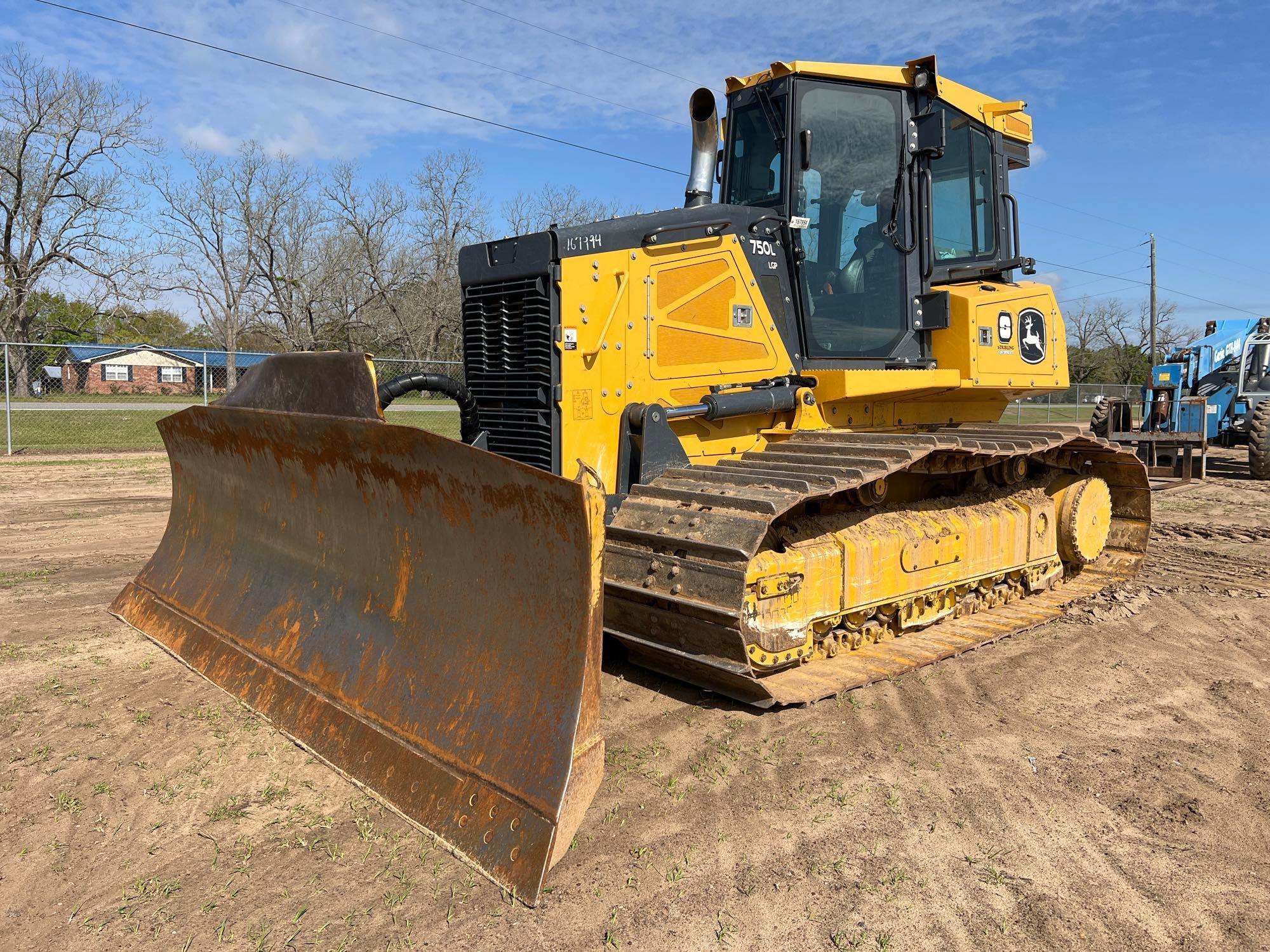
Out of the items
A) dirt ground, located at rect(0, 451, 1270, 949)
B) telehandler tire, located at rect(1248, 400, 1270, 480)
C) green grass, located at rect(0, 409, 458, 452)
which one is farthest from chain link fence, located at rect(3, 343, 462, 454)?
telehandler tire, located at rect(1248, 400, 1270, 480)

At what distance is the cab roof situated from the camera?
5641mm

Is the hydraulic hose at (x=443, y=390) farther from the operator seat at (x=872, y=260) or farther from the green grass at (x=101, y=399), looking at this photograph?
the green grass at (x=101, y=399)

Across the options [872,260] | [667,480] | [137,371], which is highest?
[137,371]

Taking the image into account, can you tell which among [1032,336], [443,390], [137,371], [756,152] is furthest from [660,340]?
[137,371]

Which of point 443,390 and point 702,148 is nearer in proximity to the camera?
point 443,390

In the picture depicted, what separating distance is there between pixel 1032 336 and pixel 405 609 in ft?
16.0

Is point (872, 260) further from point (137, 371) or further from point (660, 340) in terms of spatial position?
point (137, 371)

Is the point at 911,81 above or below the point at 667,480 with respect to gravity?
above

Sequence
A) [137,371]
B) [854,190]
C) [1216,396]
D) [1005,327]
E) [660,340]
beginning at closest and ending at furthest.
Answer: [660,340] < [854,190] < [1005,327] < [1216,396] < [137,371]

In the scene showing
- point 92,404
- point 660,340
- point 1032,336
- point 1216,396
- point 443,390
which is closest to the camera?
point 443,390

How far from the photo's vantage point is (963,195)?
654cm

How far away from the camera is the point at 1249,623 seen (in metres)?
6.37

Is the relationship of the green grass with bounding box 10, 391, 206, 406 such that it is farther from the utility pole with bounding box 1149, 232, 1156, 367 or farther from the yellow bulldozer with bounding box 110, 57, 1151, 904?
the utility pole with bounding box 1149, 232, 1156, 367

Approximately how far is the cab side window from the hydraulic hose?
326 cm
